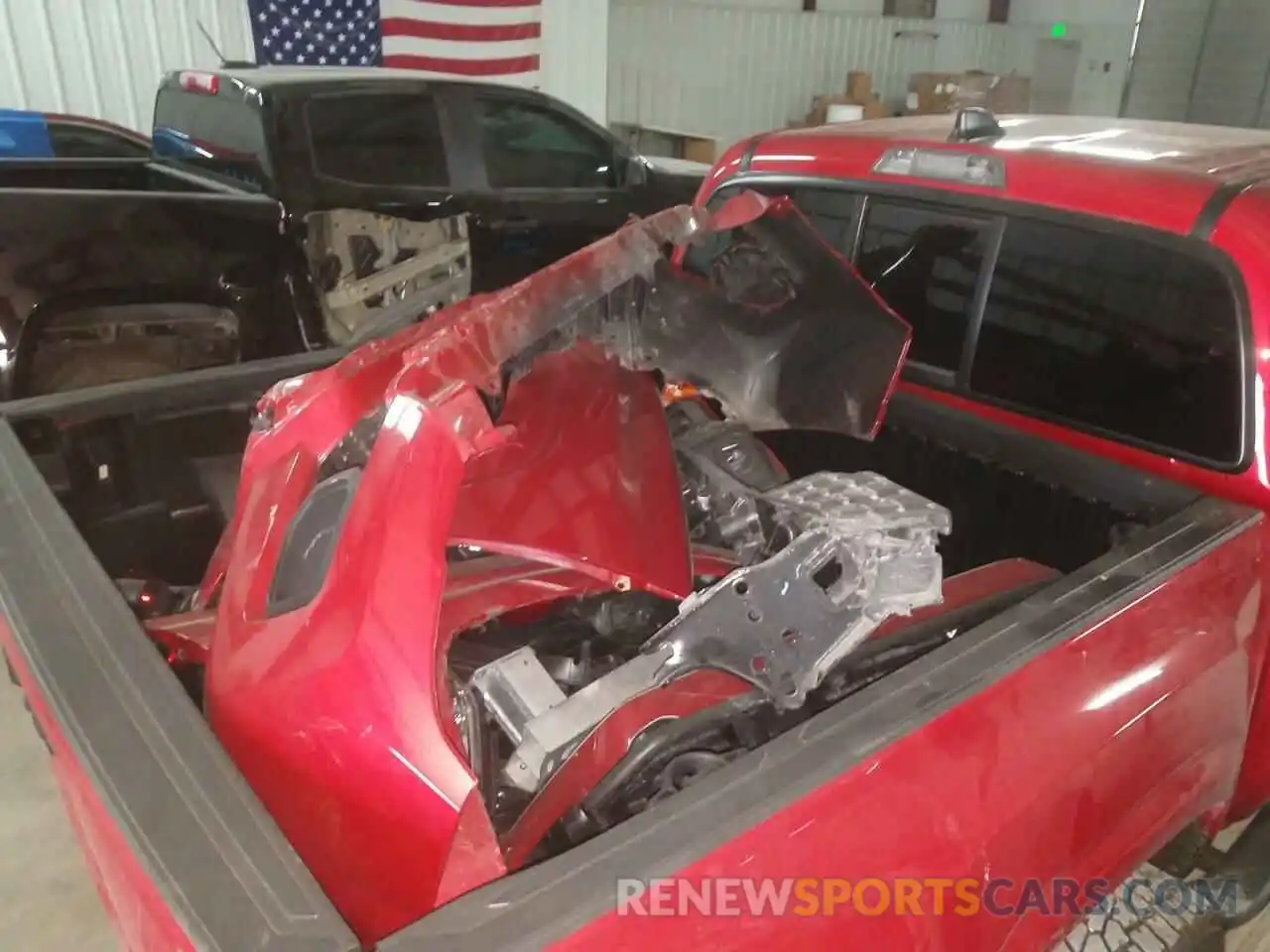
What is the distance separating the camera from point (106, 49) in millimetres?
6262

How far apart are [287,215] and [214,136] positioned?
0.99 m

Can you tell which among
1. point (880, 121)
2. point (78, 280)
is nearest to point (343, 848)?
point (880, 121)

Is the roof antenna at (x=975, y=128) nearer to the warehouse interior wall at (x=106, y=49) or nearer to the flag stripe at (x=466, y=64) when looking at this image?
the flag stripe at (x=466, y=64)

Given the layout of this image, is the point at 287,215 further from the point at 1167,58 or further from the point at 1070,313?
the point at 1167,58

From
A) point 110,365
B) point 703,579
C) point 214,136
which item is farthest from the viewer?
point 214,136

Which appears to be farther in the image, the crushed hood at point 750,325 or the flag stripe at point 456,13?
the flag stripe at point 456,13

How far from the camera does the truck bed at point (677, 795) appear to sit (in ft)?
3.15

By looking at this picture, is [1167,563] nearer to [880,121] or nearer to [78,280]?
[880,121]

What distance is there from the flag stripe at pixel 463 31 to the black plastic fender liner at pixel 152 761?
255 inches

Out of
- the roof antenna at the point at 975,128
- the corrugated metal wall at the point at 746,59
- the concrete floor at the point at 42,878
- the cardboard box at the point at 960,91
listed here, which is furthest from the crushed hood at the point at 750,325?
the cardboard box at the point at 960,91

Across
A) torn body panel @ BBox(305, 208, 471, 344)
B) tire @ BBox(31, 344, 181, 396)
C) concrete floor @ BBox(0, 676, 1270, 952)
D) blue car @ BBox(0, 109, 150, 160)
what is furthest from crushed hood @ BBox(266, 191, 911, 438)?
blue car @ BBox(0, 109, 150, 160)

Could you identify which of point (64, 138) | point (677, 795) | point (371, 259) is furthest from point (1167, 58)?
point (677, 795)

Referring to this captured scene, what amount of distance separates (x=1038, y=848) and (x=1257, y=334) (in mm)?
1003

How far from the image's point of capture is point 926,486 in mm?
2260
